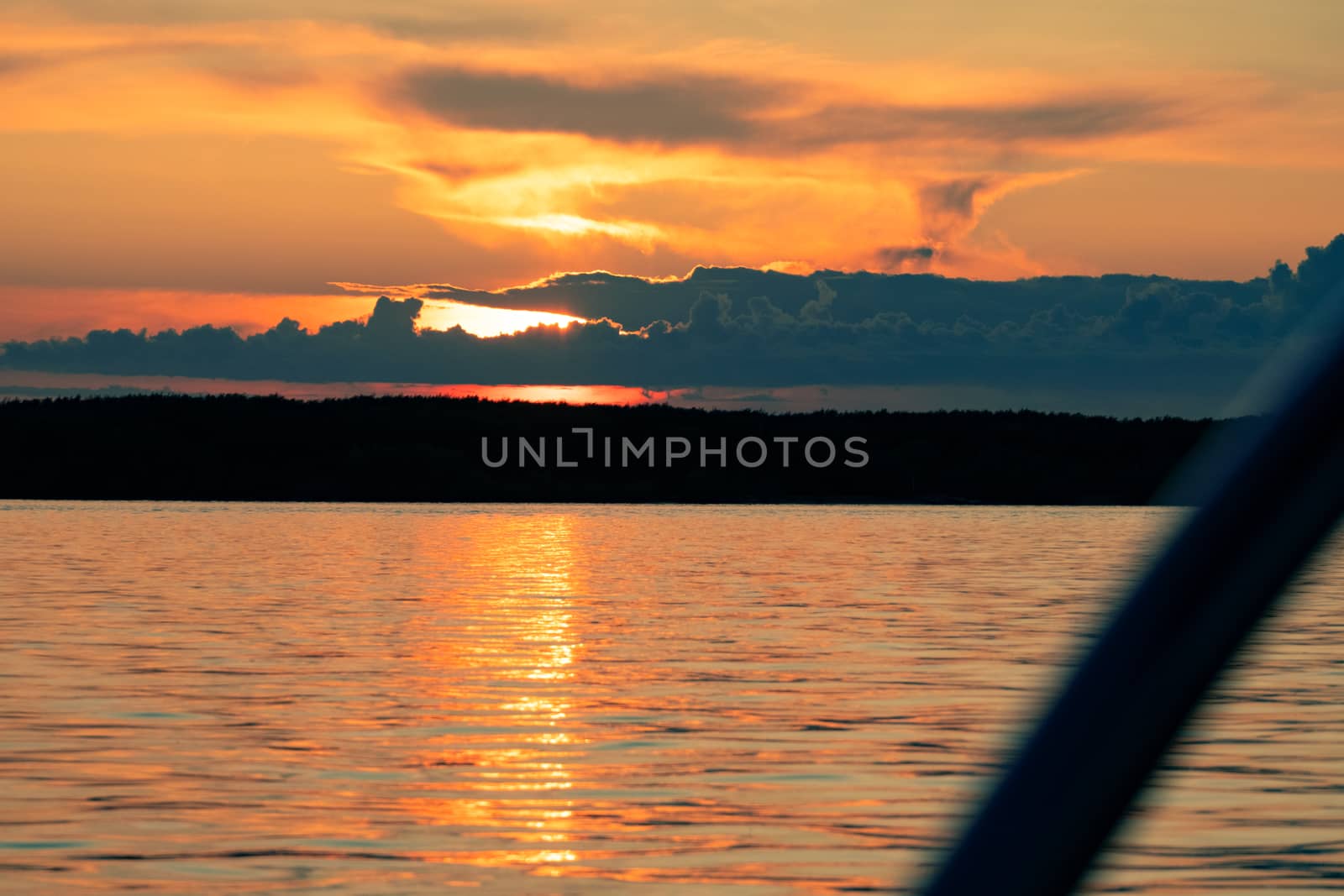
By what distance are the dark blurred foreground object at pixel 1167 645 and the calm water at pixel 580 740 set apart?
31 mm

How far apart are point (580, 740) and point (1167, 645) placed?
16566mm

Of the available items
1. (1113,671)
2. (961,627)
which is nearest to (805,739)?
(961,627)

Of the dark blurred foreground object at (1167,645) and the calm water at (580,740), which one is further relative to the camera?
the calm water at (580,740)

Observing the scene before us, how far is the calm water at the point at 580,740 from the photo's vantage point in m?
11.6

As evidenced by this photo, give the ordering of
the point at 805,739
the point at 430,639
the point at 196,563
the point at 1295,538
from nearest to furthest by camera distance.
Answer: the point at 1295,538, the point at 805,739, the point at 430,639, the point at 196,563

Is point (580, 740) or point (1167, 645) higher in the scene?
point (1167, 645)

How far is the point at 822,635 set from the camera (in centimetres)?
2905

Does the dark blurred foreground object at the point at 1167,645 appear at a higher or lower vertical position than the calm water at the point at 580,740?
higher

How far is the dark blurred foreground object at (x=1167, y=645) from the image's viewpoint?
3.33 feet

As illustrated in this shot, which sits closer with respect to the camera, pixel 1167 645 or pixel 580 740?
pixel 1167 645

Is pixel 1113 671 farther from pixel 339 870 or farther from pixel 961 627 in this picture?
pixel 961 627

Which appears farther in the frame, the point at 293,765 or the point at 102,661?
the point at 102,661

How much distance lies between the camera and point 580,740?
682 inches

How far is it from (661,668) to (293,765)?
901 centimetres
